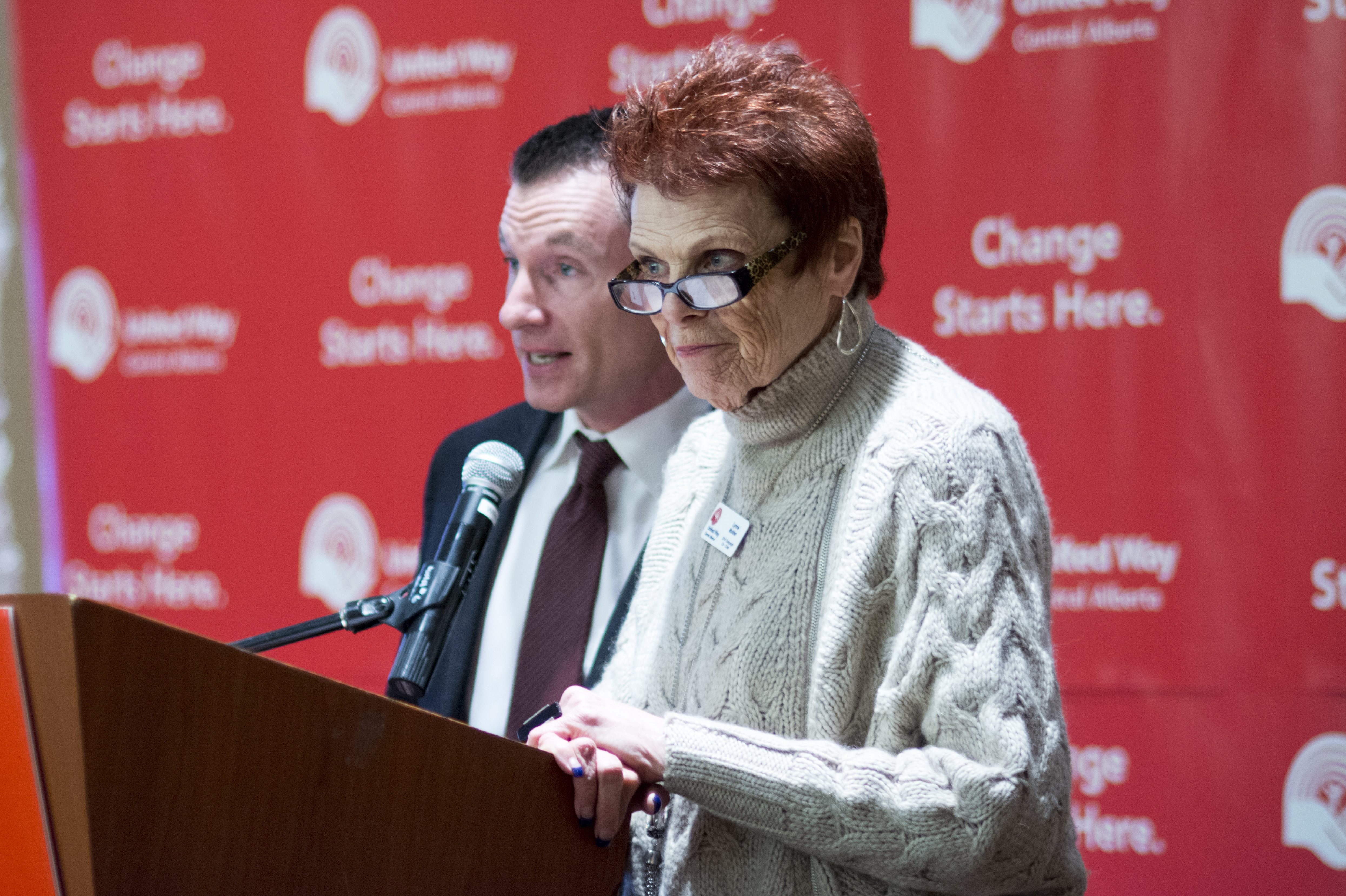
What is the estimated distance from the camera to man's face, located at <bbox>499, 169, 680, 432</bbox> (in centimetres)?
185

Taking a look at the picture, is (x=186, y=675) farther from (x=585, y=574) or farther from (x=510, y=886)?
(x=585, y=574)

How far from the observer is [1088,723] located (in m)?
2.57

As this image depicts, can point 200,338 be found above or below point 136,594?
above

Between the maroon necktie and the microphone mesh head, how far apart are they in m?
0.40

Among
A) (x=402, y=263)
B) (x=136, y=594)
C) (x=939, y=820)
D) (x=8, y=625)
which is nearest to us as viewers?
(x=8, y=625)

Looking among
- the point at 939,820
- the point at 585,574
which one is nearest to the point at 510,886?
the point at 939,820

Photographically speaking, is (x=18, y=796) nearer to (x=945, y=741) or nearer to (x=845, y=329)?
(x=945, y=741)

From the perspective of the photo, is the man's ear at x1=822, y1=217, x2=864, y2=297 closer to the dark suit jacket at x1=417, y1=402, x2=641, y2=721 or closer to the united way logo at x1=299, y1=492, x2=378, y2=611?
the dark suit jacket at x1=417, y1=402, x2=641, y2=721

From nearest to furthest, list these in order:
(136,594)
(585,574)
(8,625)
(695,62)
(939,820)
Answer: (8,625) → (939,820) → (695,62) → (585,574) → (136,594)

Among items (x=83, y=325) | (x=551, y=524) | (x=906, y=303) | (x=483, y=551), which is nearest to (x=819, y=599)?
(x=483, y=551)

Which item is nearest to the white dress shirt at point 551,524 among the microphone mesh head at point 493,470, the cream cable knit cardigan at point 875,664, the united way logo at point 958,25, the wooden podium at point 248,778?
the microphone mesh head at point 493,470

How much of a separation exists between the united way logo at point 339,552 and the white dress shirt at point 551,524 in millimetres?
1356

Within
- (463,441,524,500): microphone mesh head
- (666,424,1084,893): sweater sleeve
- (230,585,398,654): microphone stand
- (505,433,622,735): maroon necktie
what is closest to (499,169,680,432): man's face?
(505,433,622,735): maroon necktie

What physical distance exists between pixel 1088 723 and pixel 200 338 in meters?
2.66
